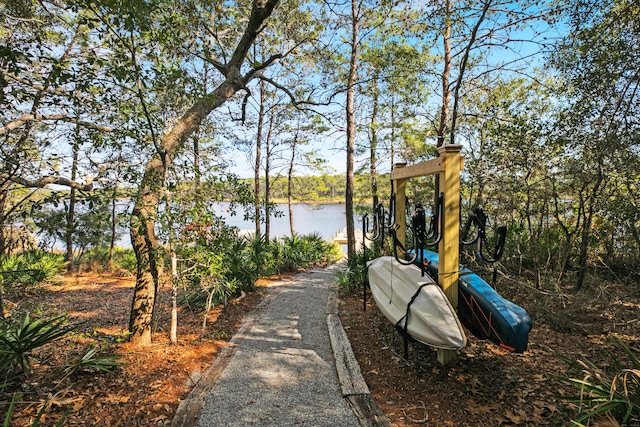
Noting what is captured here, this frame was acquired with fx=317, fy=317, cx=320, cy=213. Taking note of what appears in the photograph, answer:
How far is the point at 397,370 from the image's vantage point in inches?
151

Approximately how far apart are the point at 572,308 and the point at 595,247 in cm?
281

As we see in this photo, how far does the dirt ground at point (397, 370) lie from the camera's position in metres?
2.84

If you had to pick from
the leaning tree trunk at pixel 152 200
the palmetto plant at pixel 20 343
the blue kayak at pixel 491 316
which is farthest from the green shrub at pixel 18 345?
the blue kayak at pixel 491 316

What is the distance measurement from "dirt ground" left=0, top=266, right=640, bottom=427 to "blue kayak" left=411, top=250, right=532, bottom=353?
1.46 feet

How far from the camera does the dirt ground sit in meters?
2.84

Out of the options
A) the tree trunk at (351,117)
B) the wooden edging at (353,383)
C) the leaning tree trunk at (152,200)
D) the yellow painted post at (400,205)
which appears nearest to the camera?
the wooden edging at (353,383)

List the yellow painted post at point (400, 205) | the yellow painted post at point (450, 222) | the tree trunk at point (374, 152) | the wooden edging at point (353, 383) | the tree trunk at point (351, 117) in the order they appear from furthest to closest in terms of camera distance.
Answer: the tree trunk at point (374, 152), the tree trunk at point (351, 117), the yellow painted post at point (400, 205), the yellow painted post at point (450, 222), the wooden edging at point (353, 383)

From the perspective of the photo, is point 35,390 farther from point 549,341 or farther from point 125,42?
point 549,341

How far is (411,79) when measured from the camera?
805 cm

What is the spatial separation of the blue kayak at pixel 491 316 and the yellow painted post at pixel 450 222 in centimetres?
13

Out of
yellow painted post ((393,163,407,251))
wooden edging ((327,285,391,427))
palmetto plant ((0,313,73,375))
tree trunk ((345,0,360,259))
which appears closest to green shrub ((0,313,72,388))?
palmetto plant ((0,313,73,375))

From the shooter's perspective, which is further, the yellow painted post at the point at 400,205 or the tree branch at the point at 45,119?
the yellow painted post at the point at 400,205

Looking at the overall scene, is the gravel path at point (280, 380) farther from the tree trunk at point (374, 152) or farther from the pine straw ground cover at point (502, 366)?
the tree trunk at point (374, 152)

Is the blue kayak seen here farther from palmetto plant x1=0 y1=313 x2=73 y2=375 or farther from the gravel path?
palmetto plant x1=0 y1=313 x2=73 y2=375
